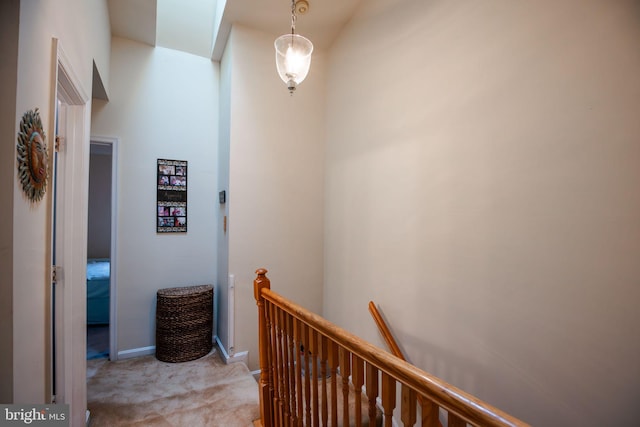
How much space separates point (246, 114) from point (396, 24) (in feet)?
5.00

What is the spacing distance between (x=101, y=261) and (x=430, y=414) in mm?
5152

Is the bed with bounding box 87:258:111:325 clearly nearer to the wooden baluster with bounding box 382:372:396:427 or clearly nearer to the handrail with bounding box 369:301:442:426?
the handrail with bounding box 369:301:442:426

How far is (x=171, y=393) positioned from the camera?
7.42 ft

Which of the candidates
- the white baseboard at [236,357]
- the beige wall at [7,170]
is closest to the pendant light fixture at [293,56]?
the beige wall at [7,170]

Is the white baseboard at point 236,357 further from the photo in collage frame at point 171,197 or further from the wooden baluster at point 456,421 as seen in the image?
the wooden baluster at point 456,421

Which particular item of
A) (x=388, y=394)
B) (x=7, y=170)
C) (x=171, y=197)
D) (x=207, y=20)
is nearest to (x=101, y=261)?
(x=171, y=197)

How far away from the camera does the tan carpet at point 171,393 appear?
6.50ft

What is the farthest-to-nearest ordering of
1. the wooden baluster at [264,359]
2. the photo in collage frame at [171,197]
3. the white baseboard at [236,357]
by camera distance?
1. the photo in collage frame at [171,197]
2. the white baseboard at [236,357]
3. the wooden baluster at [264,359]

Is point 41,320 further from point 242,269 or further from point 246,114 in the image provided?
point 246,114

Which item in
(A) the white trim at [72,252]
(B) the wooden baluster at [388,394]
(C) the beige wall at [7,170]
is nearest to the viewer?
(C) the beige wall at [7,170]

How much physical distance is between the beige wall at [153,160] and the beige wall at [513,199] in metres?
1.84

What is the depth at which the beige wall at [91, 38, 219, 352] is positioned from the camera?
9.41ft

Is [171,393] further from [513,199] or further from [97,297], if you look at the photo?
[513,199]

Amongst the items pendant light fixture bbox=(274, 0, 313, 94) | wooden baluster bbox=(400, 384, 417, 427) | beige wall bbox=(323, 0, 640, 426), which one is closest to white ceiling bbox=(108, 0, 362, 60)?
beige wall bbox=(323, 0, 640, 426)
